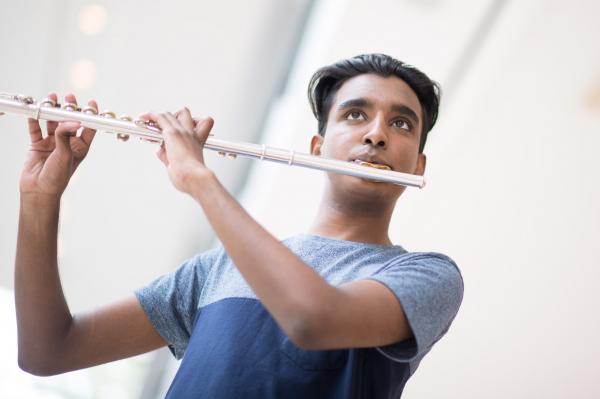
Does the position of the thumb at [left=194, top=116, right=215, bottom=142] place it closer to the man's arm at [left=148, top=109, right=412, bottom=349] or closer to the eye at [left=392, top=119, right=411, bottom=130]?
the man's arm at [left=148, top=109, right=412, bottom=349]

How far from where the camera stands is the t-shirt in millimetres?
916

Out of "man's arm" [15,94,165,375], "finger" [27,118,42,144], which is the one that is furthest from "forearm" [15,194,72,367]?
"finger" [27,118,42,144]

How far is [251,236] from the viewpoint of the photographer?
2.73 ft

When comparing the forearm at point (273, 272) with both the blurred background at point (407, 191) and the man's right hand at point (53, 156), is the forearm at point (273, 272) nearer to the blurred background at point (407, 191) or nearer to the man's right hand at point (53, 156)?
the man's right hand at point (53, 156)

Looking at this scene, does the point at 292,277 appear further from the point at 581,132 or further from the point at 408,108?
the point at 581,132

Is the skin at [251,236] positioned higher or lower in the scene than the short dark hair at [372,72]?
lower

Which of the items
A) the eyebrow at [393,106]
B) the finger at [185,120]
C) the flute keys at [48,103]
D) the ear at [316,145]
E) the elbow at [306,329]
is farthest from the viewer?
the ear at [316,145]

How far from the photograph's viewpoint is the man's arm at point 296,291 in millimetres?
790

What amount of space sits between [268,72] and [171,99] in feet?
0.87

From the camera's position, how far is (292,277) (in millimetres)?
801

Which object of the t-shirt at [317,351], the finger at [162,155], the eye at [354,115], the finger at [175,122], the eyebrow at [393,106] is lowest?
the t-shirt at [317,351]

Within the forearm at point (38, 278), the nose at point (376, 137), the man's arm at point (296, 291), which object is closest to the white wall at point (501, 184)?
the nose at point (376, 137)

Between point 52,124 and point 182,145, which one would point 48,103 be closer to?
point 52,124

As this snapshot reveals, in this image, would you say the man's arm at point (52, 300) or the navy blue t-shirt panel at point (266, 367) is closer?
the navy blue t-shirt panel at point (266, 367)
